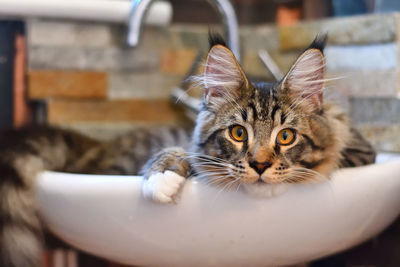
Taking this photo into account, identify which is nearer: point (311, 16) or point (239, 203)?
point (239, 203)

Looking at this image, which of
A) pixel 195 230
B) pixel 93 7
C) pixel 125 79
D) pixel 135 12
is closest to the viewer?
pixel 195 230

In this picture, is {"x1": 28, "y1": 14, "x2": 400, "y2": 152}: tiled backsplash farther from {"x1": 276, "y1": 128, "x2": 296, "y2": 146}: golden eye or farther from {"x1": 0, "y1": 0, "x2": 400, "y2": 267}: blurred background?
{"x1": 276, "y1": 128, "x2": 296, "y2": 146}: golden eye

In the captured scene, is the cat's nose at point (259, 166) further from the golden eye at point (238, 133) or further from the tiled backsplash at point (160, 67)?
the tiled backsplash at point (160, 67)

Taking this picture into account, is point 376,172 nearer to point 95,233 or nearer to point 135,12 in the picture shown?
point 95,233

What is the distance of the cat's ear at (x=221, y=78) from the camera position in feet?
3.55

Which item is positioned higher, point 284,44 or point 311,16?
point 311,16

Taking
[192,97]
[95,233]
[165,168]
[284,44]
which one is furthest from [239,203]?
[284,44]

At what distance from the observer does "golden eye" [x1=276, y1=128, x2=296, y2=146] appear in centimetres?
103

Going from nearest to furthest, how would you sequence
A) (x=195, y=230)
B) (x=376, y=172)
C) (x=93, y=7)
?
1. (x=195, y=230)
2. (x=376, y=172)
3. (x=93, y=7)

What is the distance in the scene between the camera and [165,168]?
1.01 m

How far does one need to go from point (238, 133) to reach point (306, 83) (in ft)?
0.76

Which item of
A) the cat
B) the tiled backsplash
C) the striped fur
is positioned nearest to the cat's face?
the cat

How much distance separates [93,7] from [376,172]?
1186 mm

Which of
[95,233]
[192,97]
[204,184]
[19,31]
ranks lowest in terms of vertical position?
[95,233]
